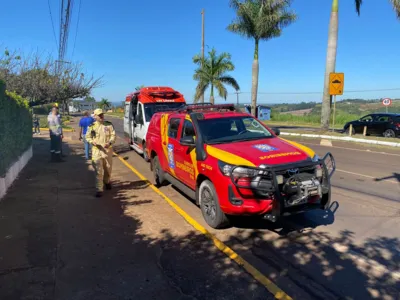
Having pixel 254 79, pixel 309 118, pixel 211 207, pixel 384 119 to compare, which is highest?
pixel 254 79

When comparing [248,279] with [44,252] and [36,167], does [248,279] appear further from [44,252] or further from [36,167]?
[36,167]

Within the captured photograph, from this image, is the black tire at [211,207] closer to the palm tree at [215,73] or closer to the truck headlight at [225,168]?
the truck headlight at [225,168]

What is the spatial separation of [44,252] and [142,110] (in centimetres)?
818

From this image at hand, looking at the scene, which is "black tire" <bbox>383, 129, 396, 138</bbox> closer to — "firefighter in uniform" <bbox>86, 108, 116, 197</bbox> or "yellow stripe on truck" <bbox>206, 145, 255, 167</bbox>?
"firefighter in uniform" <bbox>86, 108, 116, 197</bbox>

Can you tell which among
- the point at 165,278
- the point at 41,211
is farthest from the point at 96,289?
the point at 41,211

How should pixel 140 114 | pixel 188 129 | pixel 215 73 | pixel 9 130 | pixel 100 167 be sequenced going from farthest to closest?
pixel 215 73 < pixel 140 114 < pixel 9 130 < pixel 100 167 < pixel 188 129

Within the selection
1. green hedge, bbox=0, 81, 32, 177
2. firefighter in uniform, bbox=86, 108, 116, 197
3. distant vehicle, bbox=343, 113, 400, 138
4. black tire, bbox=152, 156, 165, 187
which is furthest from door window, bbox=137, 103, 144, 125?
distant vehicle, bbox=343, 113, 400, 138

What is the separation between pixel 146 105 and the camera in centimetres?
1210

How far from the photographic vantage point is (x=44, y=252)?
4.39 metres

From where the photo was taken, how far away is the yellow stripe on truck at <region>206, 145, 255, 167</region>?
15.1ft

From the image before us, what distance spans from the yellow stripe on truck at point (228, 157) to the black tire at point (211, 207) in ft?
1.54

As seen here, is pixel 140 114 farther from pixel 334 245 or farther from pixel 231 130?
pixel 334 245

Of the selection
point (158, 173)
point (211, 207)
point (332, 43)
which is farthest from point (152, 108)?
point (332, 43)

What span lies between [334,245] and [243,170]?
1.62m
